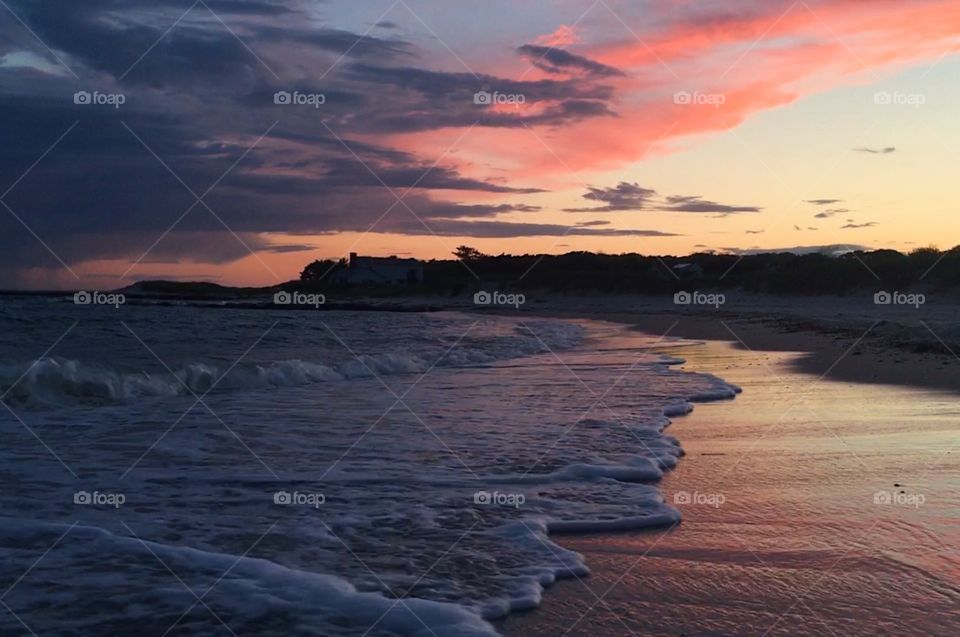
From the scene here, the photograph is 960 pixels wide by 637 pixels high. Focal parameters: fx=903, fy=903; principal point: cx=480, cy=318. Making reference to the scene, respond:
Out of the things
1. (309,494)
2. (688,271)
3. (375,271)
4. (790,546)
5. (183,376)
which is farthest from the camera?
(375,271)

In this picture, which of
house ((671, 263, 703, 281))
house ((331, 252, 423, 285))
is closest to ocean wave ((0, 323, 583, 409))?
house ((671, 263, 703, 281))

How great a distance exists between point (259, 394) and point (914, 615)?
36.0ft

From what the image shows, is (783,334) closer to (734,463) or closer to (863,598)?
(734,463)

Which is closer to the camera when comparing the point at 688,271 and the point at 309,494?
the point at 309,494

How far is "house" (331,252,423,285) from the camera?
108994 mm

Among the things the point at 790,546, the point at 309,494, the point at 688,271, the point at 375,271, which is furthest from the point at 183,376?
the point at 375,271

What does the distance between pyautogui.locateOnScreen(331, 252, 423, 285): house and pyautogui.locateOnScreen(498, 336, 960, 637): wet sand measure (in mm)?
99809

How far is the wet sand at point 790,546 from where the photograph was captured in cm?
399

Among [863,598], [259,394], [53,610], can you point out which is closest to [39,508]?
[53,610]

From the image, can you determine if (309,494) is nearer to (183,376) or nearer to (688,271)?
(183,376)

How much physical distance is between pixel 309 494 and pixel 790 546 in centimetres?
324

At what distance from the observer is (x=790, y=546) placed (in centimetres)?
505

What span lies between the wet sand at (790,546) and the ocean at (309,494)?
303 millimetres

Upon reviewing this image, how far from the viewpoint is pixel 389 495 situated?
6.39m
